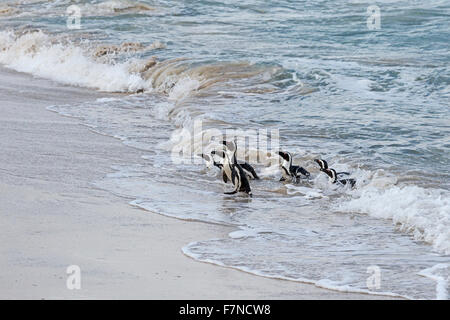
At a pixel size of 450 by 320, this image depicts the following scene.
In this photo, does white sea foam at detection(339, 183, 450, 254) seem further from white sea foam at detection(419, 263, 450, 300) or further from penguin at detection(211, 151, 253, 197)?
penguin at detection(211, 151, 253, 197)

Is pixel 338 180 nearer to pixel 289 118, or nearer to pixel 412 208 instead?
pixel 412 208

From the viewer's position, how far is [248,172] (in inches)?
333

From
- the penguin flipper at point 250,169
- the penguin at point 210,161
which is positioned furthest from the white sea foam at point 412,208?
the penguin at point 210,161

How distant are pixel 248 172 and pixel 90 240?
3006 millimetres

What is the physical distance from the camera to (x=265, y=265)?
5.45 meters

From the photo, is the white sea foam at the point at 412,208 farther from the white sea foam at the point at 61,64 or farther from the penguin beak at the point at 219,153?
the white sea foam at the point at 61,64

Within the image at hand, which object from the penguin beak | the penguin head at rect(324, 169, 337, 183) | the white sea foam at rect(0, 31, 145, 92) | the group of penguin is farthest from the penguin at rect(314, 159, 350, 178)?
the white sea foam at rect(0, 31, 145, 92)

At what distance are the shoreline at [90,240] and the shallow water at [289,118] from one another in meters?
0.22

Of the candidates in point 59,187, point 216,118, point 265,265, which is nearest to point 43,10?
point 216,118

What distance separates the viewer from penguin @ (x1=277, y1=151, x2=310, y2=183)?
8.34 m

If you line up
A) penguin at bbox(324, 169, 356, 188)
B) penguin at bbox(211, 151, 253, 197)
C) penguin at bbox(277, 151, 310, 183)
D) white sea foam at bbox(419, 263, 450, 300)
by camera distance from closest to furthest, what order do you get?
1. white sea foam at bbox(419, 263, 450, 300)
2. penguin at bbox(211, 151, 253, 197)
3. penguin at bbox(324, 169, 356, 188)
4. penguin at bbox(277, 151, 310, 183)

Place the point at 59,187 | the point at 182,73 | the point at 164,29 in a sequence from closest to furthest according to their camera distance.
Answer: the point at 59,187 → the point at 182,73 → the point at 164,29

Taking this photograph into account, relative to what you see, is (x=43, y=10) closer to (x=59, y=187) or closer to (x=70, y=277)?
(x=59, y=187)

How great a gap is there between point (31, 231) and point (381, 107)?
732 centimetres
